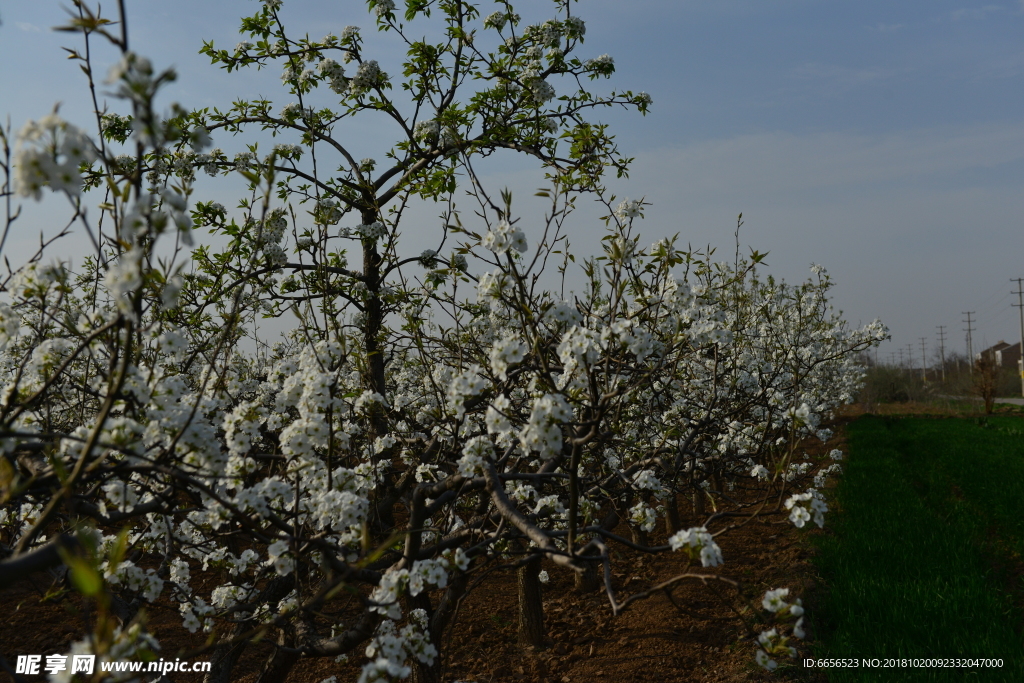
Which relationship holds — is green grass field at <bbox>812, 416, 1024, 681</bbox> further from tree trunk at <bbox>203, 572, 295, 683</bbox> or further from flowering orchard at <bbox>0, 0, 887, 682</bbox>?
tree trunk at <bbox>203, 572, 295, 683</bbox>

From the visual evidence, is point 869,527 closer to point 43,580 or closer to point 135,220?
point 135,220

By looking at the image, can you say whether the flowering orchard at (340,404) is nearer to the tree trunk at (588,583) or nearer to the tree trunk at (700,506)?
the tree trunk at (588,583)

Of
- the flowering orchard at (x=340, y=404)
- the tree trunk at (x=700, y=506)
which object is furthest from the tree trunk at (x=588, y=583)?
the tree trunk at (x=700, y=506)

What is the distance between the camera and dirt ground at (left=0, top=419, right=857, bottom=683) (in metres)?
5.00

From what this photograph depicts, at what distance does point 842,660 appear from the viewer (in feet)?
14.5

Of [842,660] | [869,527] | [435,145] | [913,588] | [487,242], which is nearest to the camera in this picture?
[487,242]

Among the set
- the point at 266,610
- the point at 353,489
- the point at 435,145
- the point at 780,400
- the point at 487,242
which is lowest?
the point at 266,610

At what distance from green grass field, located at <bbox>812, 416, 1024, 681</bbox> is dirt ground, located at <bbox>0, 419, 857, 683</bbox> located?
0.38 m

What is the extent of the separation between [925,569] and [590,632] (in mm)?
3449

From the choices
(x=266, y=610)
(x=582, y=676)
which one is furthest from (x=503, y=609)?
(x=266, y=610)

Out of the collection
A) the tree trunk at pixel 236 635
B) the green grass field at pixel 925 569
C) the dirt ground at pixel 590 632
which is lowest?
the dirt ground at pixel 590 632

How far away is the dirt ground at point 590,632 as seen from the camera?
5004mm

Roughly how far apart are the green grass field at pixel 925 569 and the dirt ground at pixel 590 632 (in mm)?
377

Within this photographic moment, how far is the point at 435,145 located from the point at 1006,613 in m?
6.52
